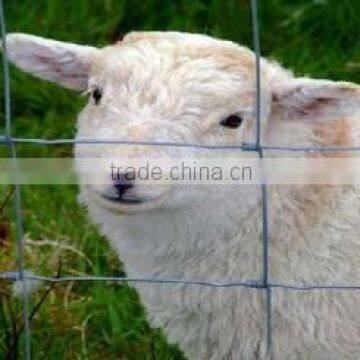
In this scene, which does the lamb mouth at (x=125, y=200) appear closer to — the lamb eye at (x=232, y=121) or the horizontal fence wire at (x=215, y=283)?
the horizontal fence wire at (x=215, y=283)

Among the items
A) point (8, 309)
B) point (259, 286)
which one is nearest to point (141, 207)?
point (259, 286)

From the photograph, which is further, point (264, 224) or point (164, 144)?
point (264, 224)

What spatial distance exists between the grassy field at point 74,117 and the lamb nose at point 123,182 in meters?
0.76

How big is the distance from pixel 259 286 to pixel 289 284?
0.20 m

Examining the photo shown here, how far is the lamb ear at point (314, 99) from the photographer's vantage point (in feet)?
10.8

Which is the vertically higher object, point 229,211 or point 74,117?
point 74,117

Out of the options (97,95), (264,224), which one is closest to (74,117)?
(97,95)

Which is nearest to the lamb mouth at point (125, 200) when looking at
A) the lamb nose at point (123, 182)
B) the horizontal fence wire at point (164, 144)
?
the lamb nose at point (123, 182)

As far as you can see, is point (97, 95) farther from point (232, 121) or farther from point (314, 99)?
point (314, 99)

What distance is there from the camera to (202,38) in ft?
11.5

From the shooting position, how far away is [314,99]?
3.37 metres

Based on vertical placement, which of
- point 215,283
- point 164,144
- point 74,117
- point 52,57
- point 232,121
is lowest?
point 215,283

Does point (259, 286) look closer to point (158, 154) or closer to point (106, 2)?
point (158, 154)

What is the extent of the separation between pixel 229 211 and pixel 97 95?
459 millimetres
